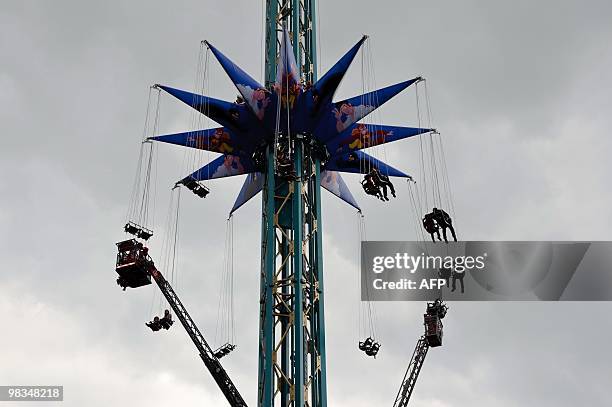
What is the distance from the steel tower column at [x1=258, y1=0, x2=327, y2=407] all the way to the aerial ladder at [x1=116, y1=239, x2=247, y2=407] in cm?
412

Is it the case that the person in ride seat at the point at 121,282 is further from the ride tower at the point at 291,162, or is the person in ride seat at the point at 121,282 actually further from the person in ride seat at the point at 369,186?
the person in ride seat at the point at 369,186

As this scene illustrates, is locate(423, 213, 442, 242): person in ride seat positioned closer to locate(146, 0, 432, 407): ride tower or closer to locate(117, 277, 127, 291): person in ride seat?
locate(146, 0, 432, 407): ride tower

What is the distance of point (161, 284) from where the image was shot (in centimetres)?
3450

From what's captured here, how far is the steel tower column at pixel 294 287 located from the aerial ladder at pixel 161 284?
162 inches

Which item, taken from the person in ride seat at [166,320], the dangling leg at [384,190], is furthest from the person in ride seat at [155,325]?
the dangling leg at [384,190]

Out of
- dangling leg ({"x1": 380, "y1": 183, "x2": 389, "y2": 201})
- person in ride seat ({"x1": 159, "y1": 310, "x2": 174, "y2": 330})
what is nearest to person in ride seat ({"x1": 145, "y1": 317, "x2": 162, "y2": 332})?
person in ride seat ({"x1": 159, "y1": 310, "x2": 174, "y2": 330})

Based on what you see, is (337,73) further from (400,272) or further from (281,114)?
(400,272)

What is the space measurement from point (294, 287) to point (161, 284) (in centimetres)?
604

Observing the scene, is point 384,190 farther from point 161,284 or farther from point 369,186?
point 161,284

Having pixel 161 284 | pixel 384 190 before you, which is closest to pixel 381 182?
pixel 384 190

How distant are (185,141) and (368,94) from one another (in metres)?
6.32

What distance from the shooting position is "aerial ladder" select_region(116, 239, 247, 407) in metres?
32.9

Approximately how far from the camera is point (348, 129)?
33.8 m

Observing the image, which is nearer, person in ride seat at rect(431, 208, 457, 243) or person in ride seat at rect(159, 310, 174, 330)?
person in ride seat at rect(431, 208, 457, 243)
